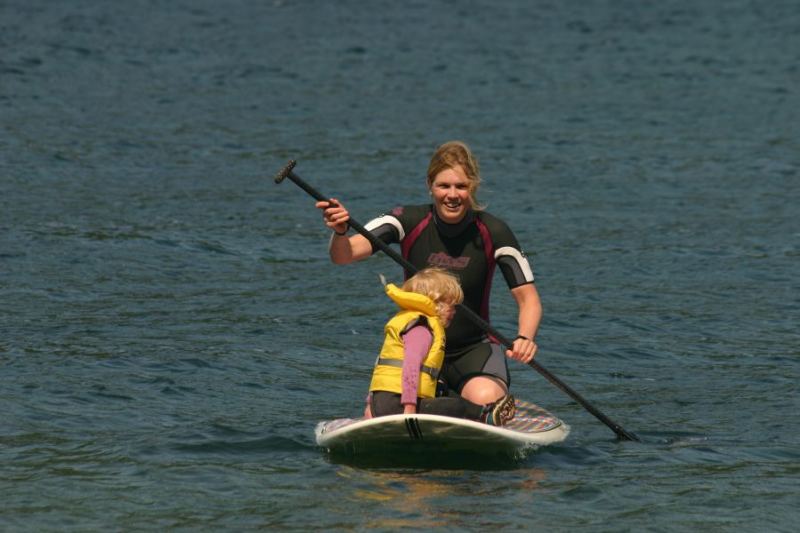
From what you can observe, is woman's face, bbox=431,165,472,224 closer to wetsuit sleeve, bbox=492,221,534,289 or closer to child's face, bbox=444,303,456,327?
wetsuit sleeve, bbox=492,221,534,289

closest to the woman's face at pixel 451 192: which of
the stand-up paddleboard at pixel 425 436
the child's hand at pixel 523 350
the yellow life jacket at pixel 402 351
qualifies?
the yellow life jacket at pixel 402 351

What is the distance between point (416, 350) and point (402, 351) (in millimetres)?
104

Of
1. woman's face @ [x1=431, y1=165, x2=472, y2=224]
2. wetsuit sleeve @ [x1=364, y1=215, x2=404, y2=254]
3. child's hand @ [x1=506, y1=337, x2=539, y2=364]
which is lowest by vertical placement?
child's hand @ [x1=506, y1=337, x2=539, y2=364]

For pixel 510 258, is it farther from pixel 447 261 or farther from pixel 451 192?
pixel 451 192

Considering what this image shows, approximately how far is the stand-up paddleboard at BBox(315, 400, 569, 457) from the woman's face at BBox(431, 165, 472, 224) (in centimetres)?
139

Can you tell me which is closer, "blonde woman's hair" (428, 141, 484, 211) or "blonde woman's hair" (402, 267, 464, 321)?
"blonde woman's hair" (402, 267, 464, 321)

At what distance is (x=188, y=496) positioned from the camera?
28.3 feet

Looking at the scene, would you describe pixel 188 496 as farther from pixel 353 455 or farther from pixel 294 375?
pixel 294 375

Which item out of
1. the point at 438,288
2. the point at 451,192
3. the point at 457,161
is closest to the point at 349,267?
the point at 451,192

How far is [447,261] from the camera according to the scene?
9586 mm

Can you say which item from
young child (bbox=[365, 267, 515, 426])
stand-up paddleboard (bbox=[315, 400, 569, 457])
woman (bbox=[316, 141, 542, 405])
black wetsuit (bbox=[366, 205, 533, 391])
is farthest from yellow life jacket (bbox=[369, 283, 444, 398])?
black wetsuit (bbox=[366, 205, 533, 391])

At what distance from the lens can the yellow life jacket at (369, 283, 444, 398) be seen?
8.91m

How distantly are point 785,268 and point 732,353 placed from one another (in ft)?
13.0

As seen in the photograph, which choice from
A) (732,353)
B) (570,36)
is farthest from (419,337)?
(570,36)
